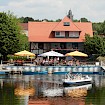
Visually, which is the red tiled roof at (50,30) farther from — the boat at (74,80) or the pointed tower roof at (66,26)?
the boat at (74,80)

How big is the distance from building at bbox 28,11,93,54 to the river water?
28.5m

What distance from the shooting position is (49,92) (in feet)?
124

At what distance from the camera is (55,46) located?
252ft

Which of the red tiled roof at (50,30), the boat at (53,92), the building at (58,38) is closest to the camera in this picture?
the boat at (53,92)

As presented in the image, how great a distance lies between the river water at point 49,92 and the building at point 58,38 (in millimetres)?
28493

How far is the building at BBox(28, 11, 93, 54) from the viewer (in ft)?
249

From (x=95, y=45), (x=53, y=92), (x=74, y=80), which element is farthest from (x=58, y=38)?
(x=53, y=92)

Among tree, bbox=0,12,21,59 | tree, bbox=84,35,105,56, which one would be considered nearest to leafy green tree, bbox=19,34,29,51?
tree, bbox=0,12,21,59

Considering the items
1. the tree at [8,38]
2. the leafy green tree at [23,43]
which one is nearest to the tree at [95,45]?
the leafy green tree at [23,43]

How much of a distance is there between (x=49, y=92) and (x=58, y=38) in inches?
1557

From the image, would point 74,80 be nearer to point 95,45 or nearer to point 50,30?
point 95,45

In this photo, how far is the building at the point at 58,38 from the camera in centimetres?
7600

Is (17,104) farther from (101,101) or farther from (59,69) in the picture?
(59,69)

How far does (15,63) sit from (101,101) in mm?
27415
